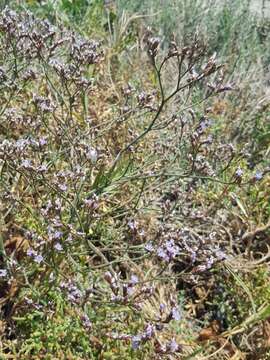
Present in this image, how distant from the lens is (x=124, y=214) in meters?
2.34

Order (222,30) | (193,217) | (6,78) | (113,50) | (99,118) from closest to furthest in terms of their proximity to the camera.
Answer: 1. (193,217)
2. (6,78)
3. (99,118)
4. (113,50)
5. (222,30)

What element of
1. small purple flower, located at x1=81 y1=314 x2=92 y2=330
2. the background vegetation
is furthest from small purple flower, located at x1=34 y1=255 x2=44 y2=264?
small purple flower, located at x1=81 y1=314 x2=92 y2=330

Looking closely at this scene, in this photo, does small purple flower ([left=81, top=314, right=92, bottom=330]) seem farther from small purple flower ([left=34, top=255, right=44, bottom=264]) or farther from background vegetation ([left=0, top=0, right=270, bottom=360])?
small purple flower ([left=34, top=255, right=44, bottom=264])

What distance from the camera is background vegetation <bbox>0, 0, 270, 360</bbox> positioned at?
6.55ft

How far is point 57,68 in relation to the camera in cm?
215

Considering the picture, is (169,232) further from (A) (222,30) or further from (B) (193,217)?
(A) (222,30)

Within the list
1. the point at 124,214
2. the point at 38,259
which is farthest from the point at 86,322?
the point at 124,214

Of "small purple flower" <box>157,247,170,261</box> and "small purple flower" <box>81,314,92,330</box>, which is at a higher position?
"small purple flower" <box>157,247,170,261</box>

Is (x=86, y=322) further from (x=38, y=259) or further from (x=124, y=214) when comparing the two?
(x=124, y=214)

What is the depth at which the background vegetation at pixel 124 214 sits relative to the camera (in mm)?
1995

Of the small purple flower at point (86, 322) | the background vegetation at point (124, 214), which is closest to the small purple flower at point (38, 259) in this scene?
the background vegetation at point (124, 214)

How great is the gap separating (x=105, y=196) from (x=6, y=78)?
63cm

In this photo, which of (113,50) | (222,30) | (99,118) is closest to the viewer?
(99,118)

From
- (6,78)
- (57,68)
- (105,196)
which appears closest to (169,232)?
(105,196)
